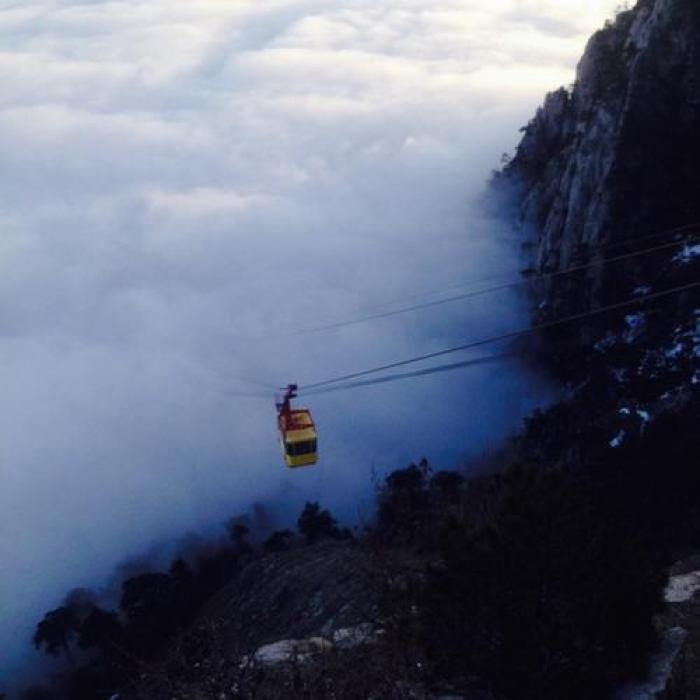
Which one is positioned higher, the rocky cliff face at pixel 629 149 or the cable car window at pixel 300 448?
the rocky cliff face at pixel 629 149

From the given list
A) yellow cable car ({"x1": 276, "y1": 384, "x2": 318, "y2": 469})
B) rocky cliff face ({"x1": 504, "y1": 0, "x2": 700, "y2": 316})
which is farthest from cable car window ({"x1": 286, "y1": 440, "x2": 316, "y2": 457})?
rocky cliff face ({"x1": 504, "y1": 0, "x2": 700, "y2": 316})

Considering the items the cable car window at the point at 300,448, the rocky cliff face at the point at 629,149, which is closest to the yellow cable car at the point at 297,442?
the cable car window at the point at 300,448

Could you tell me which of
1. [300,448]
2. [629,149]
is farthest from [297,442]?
[629,149]

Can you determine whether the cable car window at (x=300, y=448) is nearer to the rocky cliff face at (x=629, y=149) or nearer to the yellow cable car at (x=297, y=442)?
the yellow cable car at (x=297, y=442)

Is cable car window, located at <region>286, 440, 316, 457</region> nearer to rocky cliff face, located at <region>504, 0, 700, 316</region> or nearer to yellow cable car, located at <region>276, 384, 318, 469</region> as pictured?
yellow cable car, located at <region>276, 384, 318, 469</region>

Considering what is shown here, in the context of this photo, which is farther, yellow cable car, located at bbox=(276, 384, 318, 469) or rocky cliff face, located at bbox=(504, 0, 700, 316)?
rocky cliff face, located at bbox=(504, 0, 700, 316)

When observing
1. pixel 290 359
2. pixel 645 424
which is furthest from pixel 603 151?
pixel 290 359

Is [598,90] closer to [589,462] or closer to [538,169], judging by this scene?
[538,169]

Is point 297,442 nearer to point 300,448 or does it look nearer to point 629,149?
point 300,448
